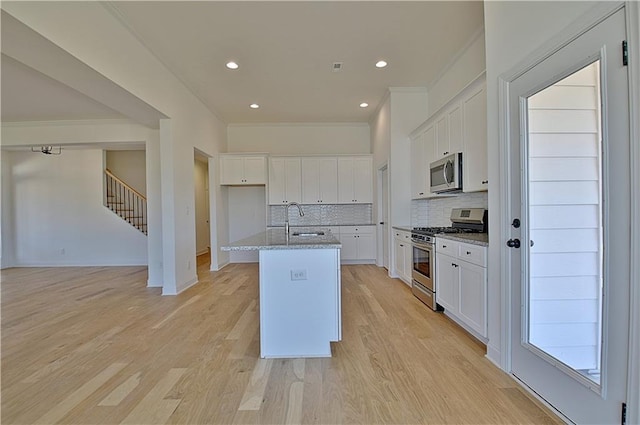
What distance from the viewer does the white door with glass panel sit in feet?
4.56

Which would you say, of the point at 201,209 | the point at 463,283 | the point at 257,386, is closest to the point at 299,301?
the point at 257,386

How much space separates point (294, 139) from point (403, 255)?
3.77m

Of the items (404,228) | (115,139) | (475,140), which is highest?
(115,139)

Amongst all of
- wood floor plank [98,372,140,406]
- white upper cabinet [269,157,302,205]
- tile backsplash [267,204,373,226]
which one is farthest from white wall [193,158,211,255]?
wood floor plank [98,372,140,406]

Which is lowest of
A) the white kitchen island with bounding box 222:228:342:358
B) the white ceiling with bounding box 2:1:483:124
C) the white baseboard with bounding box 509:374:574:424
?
the white baseboard with bounding box 509:374:574:424

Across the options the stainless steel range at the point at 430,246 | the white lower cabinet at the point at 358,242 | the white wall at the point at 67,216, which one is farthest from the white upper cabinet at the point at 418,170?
the white wall at the point at 67,216

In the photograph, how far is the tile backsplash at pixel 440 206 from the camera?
3.62 m

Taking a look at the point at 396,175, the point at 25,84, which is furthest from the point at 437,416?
the point at 25,84

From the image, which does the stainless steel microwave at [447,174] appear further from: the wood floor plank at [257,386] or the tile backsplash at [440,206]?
the wood floor plank at [257,386]

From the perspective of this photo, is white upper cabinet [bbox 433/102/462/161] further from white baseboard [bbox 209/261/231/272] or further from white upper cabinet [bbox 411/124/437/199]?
white baseboard [bbox 209/261/231/272]

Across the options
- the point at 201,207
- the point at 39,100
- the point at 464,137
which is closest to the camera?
the point at 464,137

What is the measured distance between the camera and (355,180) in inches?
267

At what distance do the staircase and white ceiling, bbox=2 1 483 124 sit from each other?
236 cm

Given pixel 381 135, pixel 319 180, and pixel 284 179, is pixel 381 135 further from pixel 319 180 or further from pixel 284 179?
pixel 284 179
